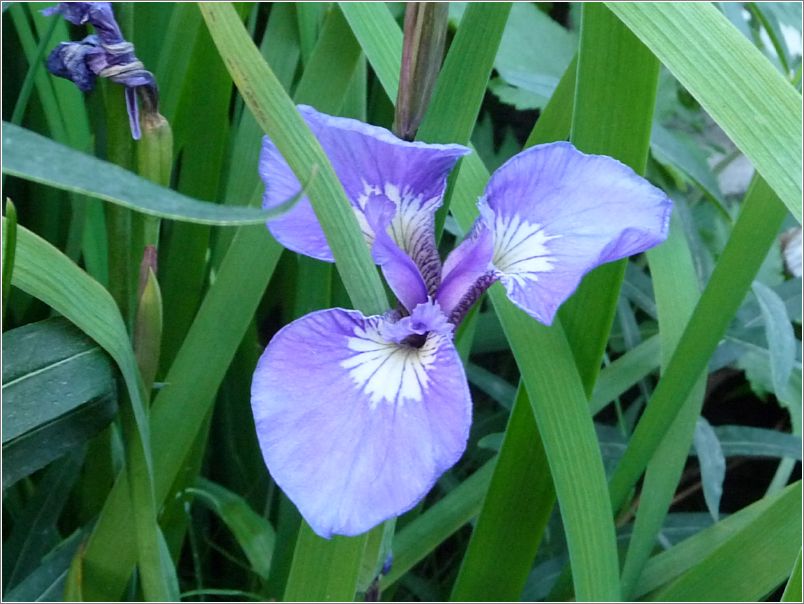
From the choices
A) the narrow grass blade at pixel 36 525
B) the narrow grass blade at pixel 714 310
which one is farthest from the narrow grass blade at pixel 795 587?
the narrow grass blade at pixel 36 525

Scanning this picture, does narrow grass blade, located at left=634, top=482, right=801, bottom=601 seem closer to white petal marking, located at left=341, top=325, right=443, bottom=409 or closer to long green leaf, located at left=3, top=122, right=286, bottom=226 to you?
white petal marking, located at left=341, top=325, right=443, bottom=409

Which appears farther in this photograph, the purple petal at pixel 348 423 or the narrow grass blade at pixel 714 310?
the narrow grass blade at pixel 714 310

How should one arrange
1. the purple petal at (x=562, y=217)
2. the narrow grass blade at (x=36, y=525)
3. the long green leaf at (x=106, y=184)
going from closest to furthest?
the long green leaf at (x=106, y=184) < the purple petal at (x=562, y=217) < the narrow grass blade at (x=36, y=525)

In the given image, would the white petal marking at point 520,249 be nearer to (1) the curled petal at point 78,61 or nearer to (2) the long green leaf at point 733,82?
(2) the long green leaf at point 733,82

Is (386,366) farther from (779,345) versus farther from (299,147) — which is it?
(779,345)

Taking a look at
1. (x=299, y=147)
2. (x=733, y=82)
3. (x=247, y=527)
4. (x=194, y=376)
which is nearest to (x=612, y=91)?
(x=733, y=82)

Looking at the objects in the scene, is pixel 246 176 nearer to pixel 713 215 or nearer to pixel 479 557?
pixel 479 557

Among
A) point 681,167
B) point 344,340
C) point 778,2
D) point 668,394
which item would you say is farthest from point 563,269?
point 778,2
